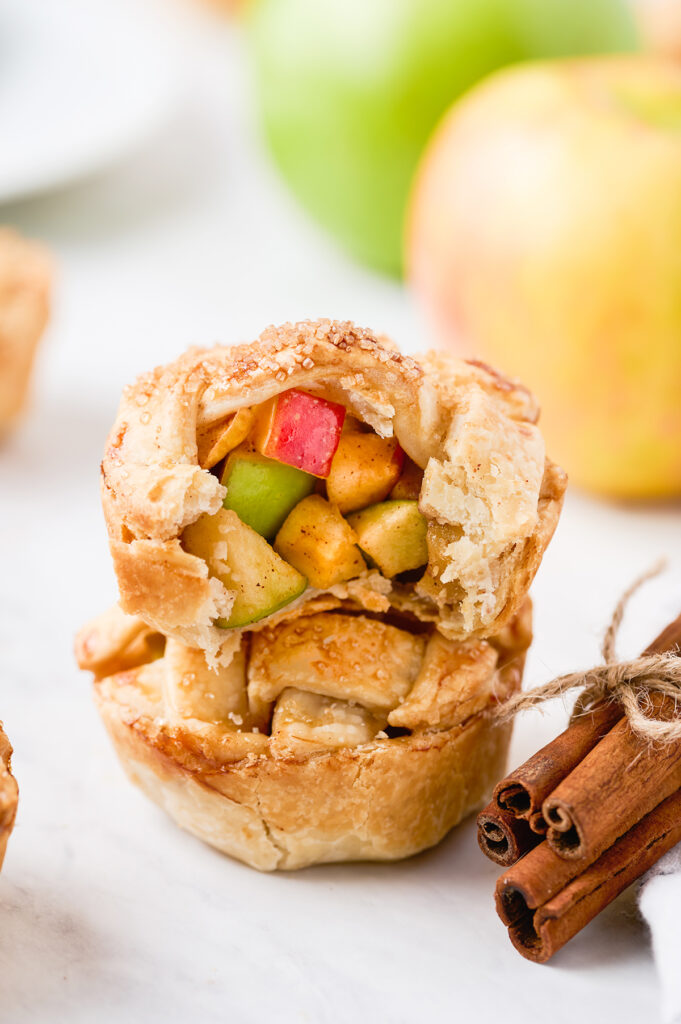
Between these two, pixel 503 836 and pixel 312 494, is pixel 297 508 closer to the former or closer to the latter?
pixel 312 494

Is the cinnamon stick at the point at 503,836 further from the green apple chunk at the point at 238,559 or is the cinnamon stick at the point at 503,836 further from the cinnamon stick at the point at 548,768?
the green apple chunk at the point at 238,559

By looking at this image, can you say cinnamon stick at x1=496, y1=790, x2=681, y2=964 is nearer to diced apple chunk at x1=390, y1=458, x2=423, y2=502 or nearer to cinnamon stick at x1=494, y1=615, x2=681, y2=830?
cinnamon stick at x1=494, y1=615, x2=681, y2=830

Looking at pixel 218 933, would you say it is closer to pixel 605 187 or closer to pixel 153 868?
pixel 153 868

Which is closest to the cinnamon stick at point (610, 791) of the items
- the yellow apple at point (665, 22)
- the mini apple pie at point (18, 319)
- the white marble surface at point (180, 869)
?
the white marble surface at point (180, 869)

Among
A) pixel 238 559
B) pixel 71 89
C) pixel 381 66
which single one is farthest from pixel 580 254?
pixel 71 89

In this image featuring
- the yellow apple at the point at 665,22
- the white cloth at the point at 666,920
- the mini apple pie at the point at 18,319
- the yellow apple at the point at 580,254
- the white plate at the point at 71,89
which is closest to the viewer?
the white cloth at the point at 666,920
